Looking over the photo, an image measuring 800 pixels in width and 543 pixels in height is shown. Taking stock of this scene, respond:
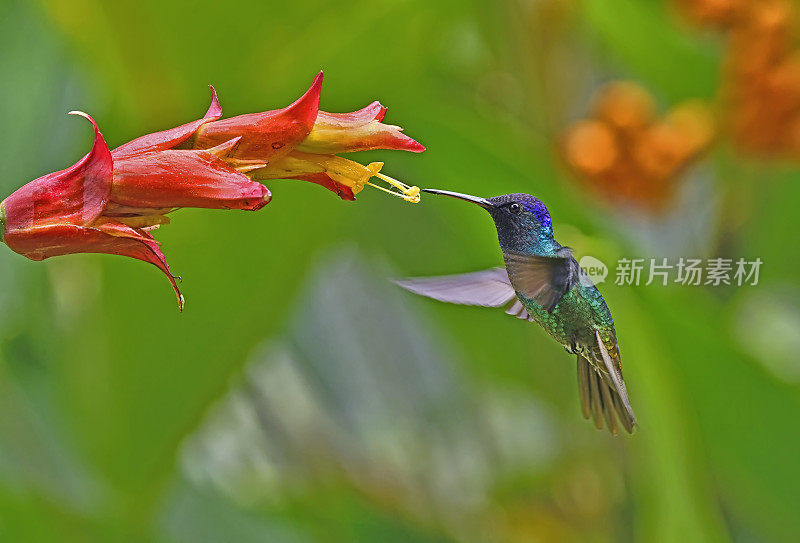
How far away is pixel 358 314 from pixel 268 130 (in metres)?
1.57

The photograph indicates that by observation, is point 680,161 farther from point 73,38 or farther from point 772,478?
point 73,38

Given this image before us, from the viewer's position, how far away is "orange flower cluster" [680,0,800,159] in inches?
54.8

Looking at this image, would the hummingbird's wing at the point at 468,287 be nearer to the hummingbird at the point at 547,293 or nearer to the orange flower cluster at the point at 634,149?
the hummingbird at the point at 547,293

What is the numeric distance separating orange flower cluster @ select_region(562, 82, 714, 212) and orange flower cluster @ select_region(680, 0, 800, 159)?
70 mm

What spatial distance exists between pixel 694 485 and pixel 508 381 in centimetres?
53

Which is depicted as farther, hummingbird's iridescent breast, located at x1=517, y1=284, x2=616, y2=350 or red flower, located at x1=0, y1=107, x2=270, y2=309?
hummingbird's iridescent breast, located at x1=517, y1=284, x2=616, y2=350

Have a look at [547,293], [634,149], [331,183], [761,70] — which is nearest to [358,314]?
[634,149]

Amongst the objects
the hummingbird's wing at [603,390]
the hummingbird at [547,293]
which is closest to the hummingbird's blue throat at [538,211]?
the hummingbird at [547,293]

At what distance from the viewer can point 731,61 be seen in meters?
1.47

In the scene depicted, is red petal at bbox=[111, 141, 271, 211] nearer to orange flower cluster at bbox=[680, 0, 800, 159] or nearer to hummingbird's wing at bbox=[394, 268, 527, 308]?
hummingbird's wing at bbox=[394, 268, 527, 308]

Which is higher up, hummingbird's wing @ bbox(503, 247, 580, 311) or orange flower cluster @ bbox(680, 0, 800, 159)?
orange flower cluster @ bbox(680, 0, 800, 159)

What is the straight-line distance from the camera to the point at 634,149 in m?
1.46

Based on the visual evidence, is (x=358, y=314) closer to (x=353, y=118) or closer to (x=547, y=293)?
(x=547, y=293)

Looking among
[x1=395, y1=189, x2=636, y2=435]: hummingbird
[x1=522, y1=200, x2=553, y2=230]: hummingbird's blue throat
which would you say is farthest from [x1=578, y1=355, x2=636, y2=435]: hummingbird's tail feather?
[x1=522, y1=200, x2=553, y2=230]: hummingbird's blue throat
